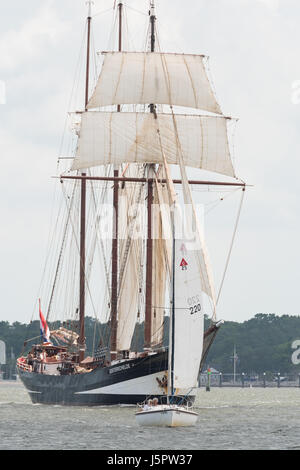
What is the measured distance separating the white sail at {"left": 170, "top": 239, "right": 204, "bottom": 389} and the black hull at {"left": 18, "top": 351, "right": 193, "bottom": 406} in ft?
38.8

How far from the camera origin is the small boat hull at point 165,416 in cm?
5762

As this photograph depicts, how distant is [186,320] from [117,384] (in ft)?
66.4

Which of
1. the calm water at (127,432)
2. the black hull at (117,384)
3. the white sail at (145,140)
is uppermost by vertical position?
the white sail at (145,140)

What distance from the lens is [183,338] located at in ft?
195

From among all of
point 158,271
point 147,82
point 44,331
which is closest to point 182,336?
point 158,271

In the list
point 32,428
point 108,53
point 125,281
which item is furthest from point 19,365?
point 32,428

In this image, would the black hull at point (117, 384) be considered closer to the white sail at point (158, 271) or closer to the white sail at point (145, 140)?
the white sail at point (158, 271)

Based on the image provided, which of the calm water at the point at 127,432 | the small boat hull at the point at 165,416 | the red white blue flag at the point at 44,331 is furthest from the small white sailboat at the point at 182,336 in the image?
the red white blue flag at the point at 44,331

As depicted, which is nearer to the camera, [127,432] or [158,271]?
[127,432]

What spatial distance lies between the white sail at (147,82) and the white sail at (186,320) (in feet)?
98.2

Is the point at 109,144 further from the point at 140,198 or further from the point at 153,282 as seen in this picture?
the point at 153,282

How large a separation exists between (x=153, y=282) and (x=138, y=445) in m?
29.4

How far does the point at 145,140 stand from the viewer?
89.0 m

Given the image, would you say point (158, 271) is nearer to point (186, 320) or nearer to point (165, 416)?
point (186, 320)
